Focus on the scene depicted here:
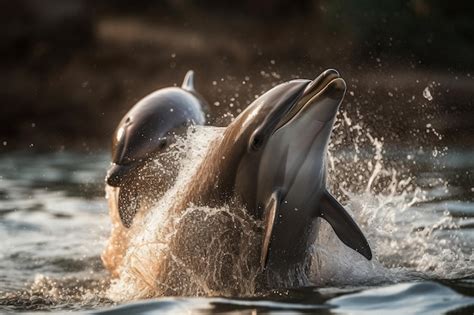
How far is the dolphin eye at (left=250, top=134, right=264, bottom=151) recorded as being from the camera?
6.62 meters

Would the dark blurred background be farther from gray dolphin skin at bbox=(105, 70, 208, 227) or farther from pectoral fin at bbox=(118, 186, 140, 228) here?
pectoral fin at bbox=(118, 186, 140, 228)

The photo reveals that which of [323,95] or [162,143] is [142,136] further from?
[323,95]

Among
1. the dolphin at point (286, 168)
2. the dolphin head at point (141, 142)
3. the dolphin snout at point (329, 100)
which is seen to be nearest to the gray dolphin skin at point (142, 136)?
the dolphin head at point (141, 142)

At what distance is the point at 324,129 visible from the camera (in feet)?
21.4

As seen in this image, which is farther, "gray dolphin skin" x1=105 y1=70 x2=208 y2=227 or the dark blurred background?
the dark blurred background

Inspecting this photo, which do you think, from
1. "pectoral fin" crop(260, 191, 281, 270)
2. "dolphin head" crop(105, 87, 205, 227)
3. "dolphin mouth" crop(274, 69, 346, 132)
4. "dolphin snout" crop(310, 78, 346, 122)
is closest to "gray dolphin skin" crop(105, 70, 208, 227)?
"dolphin head" crop(105, 87, 205, 227)

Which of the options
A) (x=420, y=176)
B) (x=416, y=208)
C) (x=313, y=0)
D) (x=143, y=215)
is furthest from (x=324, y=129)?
(x=313, y=0)

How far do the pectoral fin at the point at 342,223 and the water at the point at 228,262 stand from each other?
30cm

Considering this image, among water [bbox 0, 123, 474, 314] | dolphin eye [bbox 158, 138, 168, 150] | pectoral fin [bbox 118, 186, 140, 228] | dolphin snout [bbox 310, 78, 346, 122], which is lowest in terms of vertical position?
water [bbox 0, 123, 474, 314]

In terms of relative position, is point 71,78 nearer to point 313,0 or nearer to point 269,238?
point 313,0

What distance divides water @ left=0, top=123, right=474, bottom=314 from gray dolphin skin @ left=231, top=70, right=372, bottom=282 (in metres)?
0.22

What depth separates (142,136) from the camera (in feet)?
28.8

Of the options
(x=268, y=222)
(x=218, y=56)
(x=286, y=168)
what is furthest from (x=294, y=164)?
(x=218, y=56)

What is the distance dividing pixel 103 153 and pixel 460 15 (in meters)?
10.8
